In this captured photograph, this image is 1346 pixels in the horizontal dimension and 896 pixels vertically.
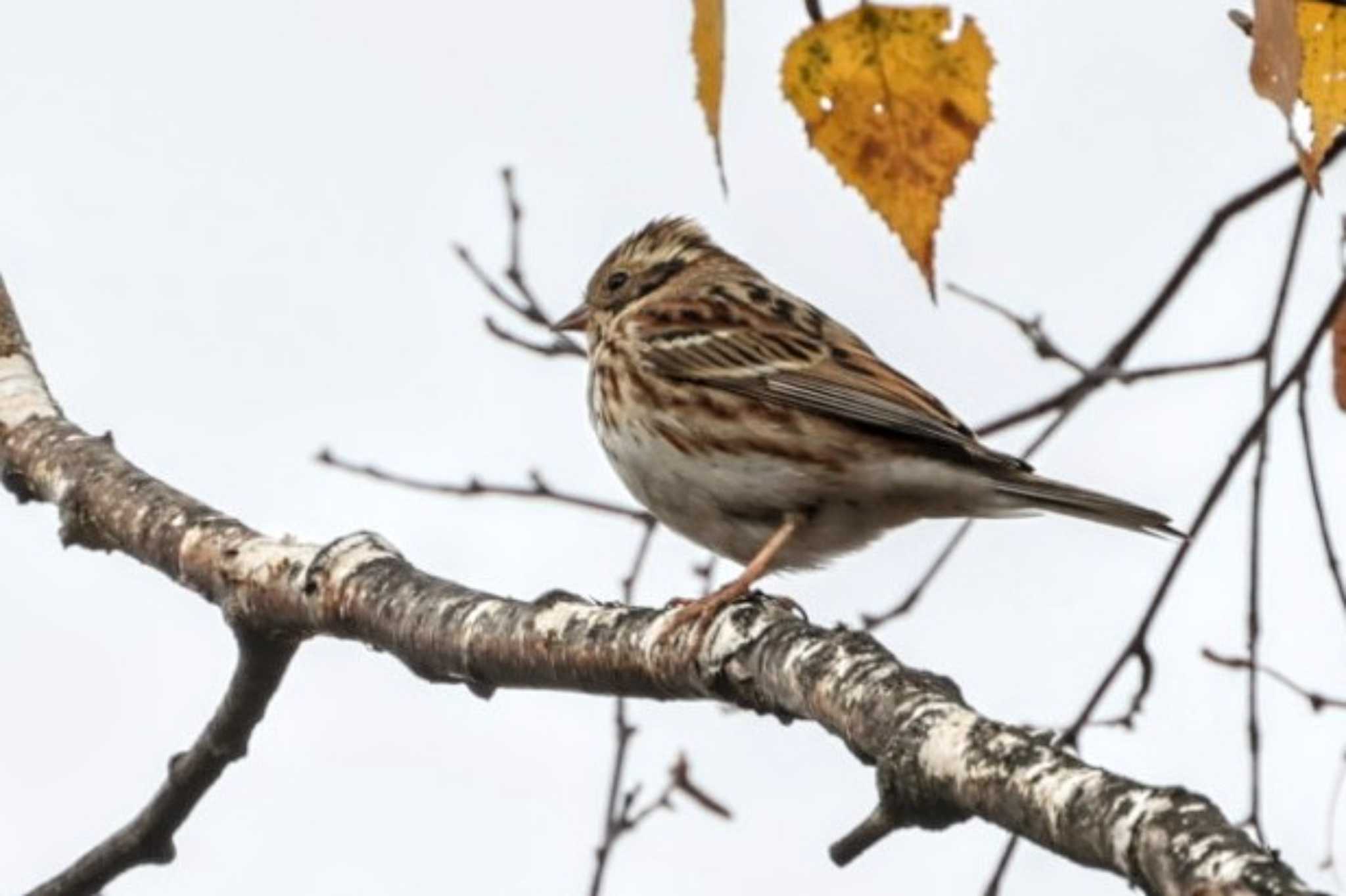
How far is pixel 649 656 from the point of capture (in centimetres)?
457

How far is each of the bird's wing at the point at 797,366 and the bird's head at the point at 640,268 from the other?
33 centimetres

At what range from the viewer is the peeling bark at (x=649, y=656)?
111 inches

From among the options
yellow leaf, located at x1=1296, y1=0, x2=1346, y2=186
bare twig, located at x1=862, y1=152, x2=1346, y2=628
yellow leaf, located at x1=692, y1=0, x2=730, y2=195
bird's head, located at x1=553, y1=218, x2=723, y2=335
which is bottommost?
yellow leaf, located at x1=692, y1=0, x2=730, y2=195

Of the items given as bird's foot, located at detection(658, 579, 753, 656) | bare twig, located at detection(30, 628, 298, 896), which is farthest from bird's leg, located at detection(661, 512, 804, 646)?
bare twig, located at detection(30, 628, 298, 896)

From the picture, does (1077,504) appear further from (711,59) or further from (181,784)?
(711,59)

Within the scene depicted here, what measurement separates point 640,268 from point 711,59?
17.2ft

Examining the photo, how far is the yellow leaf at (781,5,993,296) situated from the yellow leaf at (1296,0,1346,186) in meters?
0.42

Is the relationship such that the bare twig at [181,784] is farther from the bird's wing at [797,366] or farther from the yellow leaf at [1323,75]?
the yellow leaf at [1323,75]

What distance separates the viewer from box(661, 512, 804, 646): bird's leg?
4.50 meters

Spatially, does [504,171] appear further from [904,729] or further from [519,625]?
[904,729]

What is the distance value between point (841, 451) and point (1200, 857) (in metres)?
3.85

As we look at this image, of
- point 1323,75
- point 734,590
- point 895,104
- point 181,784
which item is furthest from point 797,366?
point 895,104

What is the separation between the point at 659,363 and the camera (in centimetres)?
706

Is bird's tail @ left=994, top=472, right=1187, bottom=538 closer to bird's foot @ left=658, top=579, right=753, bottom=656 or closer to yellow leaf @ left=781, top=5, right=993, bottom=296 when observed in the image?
bird's foot @ left=658, top=579, right=753, bottom=656
